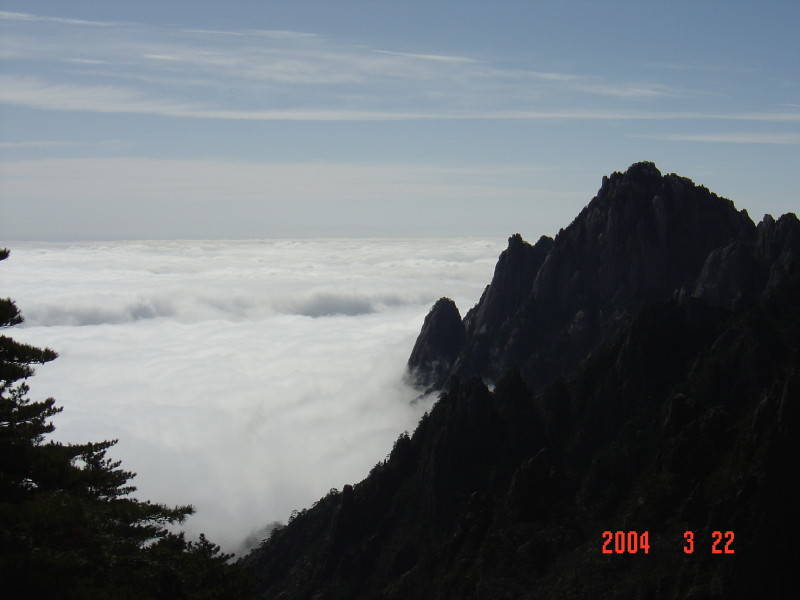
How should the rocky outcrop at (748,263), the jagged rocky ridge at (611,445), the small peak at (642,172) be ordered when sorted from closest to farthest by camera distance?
the jagged rocky ridge at (611,445) < the rocky outcrop at (748,263) < the small peak at (642,172)

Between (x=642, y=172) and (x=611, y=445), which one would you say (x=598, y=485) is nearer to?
(x=611, y=445)

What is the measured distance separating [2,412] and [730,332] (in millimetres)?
87714

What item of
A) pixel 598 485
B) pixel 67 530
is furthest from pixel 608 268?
pixel 67 530

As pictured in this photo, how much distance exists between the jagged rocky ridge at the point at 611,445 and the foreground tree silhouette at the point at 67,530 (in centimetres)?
820

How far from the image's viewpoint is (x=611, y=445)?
8956 centimetres

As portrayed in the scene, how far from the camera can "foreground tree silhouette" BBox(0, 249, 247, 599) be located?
26.2m

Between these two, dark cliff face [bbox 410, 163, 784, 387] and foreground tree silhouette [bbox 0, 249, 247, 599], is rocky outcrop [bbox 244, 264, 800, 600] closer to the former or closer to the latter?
foreground tree silhouette [bbox 0, 249, 247, 599]

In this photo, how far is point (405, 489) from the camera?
10731 centimetres

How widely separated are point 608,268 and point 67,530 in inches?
6288
